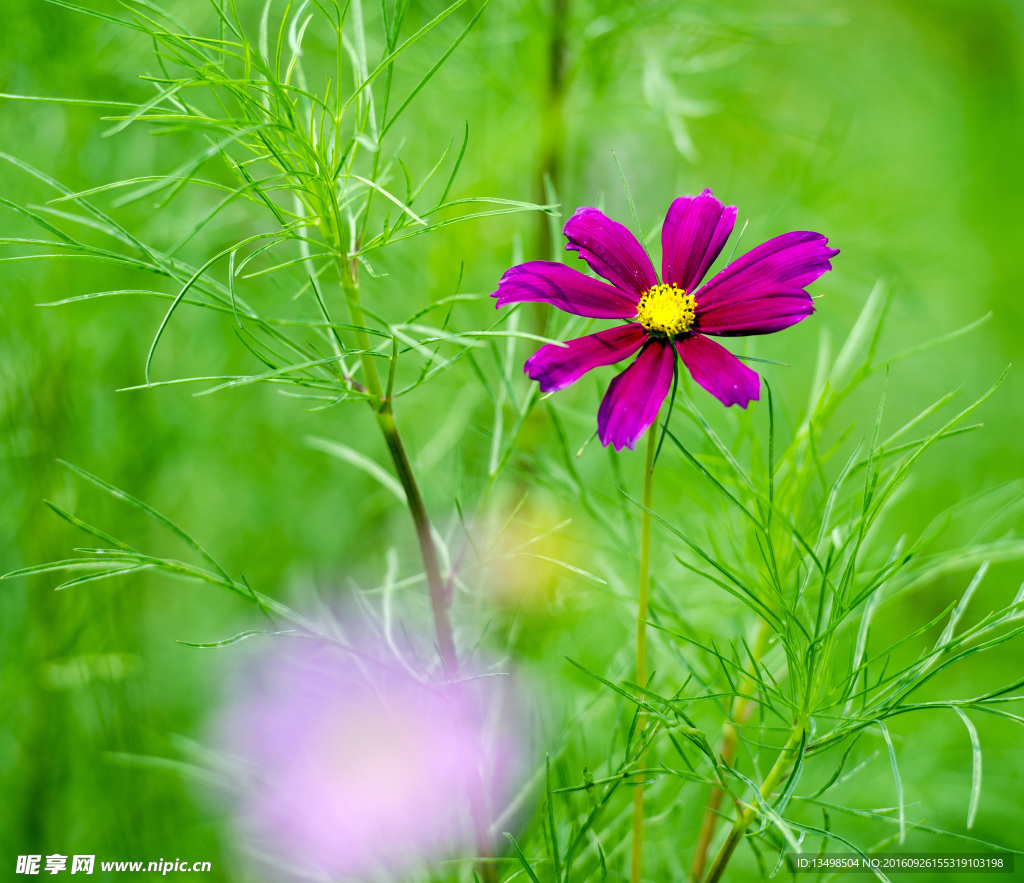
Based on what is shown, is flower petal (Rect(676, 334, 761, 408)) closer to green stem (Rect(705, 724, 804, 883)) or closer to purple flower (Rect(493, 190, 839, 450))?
purple flower (Rect(493, 190, 839, 450))

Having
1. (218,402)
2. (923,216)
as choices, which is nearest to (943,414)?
(923,216)

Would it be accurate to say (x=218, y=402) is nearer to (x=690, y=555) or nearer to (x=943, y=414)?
(x=690, y=555)

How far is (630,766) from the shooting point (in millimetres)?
355

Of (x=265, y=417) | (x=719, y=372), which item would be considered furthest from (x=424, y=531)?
(x=265, y=417)

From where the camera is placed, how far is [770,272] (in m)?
0.33

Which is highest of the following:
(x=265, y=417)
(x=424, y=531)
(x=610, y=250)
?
(x=265, y=417)

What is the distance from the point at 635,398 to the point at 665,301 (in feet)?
0.17

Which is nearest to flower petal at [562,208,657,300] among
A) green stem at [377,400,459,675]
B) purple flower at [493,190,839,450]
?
purple flower at [493,190,839,450]

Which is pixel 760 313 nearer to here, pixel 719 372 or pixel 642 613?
pixel 719 372

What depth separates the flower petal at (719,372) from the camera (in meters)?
0.31

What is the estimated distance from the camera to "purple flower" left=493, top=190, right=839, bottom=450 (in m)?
0.32

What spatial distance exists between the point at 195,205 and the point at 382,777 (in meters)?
0.62

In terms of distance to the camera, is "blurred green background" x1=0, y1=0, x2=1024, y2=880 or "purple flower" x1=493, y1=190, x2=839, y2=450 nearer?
"purple flower" x1=493, y1=190, x2=839, y2=450

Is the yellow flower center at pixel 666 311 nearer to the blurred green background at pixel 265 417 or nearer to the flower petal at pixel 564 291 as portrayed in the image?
the flower petal at pixel 564 291
